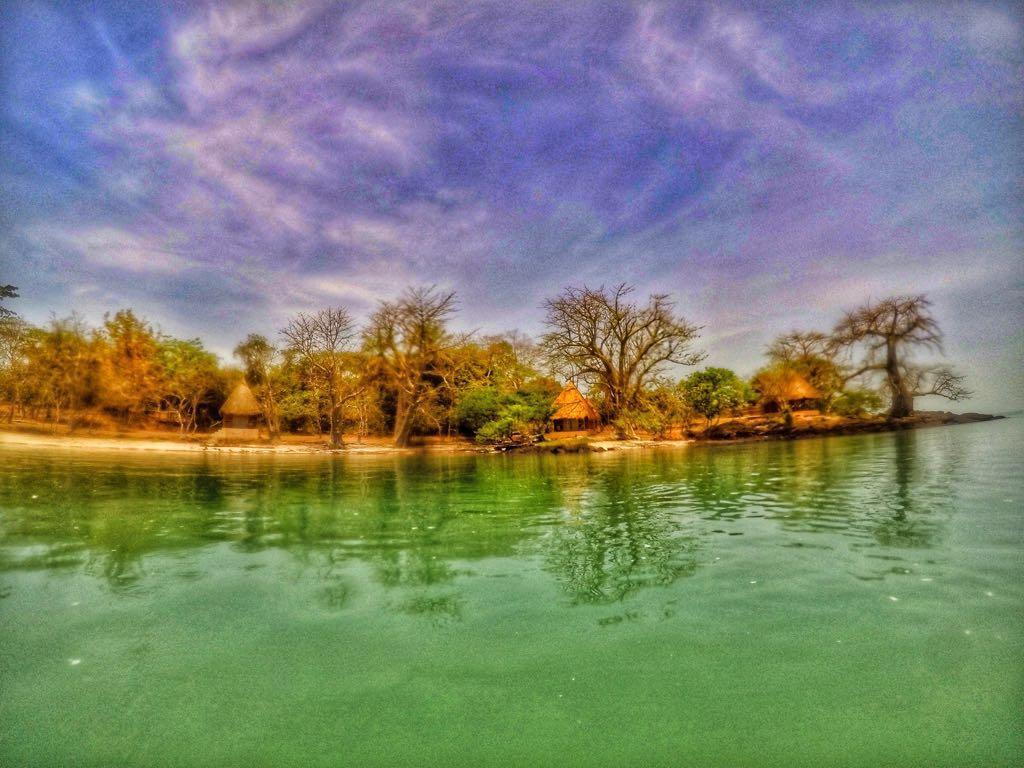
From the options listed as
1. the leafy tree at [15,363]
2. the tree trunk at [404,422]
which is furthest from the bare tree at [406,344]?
the leafy tree at [15,363]

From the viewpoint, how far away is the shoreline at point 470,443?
100 ft

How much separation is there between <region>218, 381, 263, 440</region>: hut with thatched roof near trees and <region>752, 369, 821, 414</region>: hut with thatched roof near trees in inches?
1648

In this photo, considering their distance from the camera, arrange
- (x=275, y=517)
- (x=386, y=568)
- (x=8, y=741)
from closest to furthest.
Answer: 1. (x=8, y=741)
2. (x=386, y=568)
3. (x=275, y=517)

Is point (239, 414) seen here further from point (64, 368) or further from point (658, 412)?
point (658, 412)

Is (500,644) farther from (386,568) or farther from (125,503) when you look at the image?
(125,503)

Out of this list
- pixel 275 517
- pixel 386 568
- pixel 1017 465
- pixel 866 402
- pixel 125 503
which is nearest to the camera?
pixel 386 568

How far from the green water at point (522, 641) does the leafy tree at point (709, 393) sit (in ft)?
93.5

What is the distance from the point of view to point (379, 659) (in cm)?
354

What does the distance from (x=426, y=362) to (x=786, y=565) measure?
3535cm

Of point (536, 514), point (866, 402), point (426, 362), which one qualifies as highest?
point (426, 362)

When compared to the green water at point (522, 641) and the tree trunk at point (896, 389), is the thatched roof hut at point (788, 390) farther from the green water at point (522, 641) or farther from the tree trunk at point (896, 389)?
the green water at point (522, 641)

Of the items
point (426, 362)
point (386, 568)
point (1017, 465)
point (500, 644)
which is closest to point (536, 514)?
point (386, 568)

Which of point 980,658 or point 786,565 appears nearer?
point 980,658

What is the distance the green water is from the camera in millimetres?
2670
